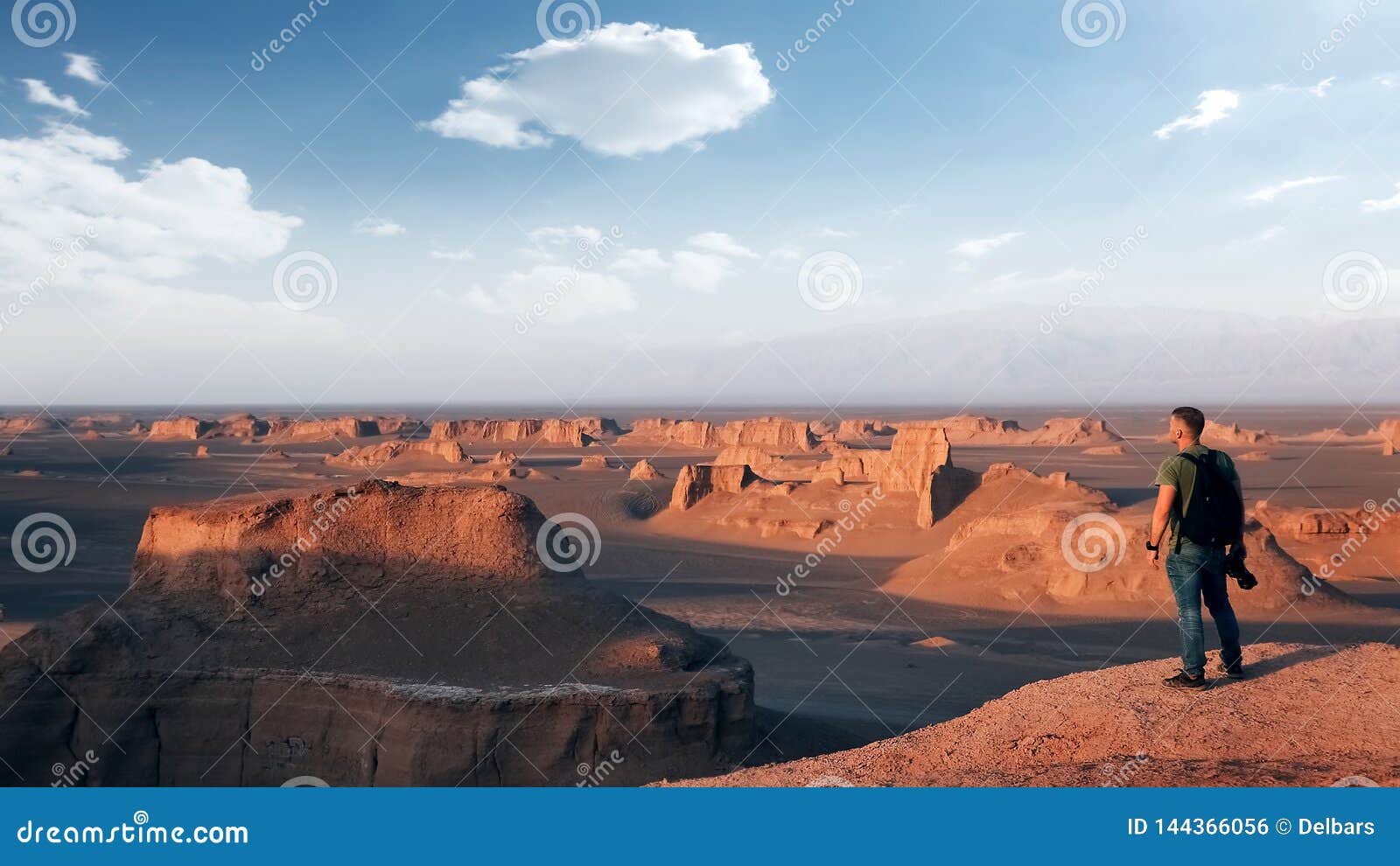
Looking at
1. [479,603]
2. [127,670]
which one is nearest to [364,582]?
[479,603]

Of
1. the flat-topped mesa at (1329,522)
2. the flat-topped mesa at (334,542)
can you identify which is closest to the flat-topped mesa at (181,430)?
the flat-topped mesa at (334,542)

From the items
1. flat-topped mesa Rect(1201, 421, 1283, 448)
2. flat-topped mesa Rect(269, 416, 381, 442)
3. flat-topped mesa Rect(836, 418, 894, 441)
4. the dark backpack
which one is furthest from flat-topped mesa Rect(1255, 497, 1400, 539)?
flat-topped mesa Rect(269, 416, 381, 442)

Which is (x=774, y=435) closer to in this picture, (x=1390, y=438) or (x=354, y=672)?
(x=1390, y=438)

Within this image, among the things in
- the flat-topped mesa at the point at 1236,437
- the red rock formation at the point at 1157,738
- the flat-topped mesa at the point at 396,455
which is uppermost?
the flat-topped mesa at the point at 1236,437

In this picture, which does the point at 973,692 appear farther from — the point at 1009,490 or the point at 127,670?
the point at 1009,490

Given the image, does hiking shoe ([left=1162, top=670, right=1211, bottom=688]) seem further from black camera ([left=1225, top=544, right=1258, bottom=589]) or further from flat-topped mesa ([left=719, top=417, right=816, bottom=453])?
flat-topped mesa ([left=719, top=417, right=816, bottom=453])

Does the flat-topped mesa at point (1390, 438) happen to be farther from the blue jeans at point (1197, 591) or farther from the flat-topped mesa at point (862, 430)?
the blue jeans at point (1197, 591)

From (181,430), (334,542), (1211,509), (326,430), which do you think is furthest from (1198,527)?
(181,430)
